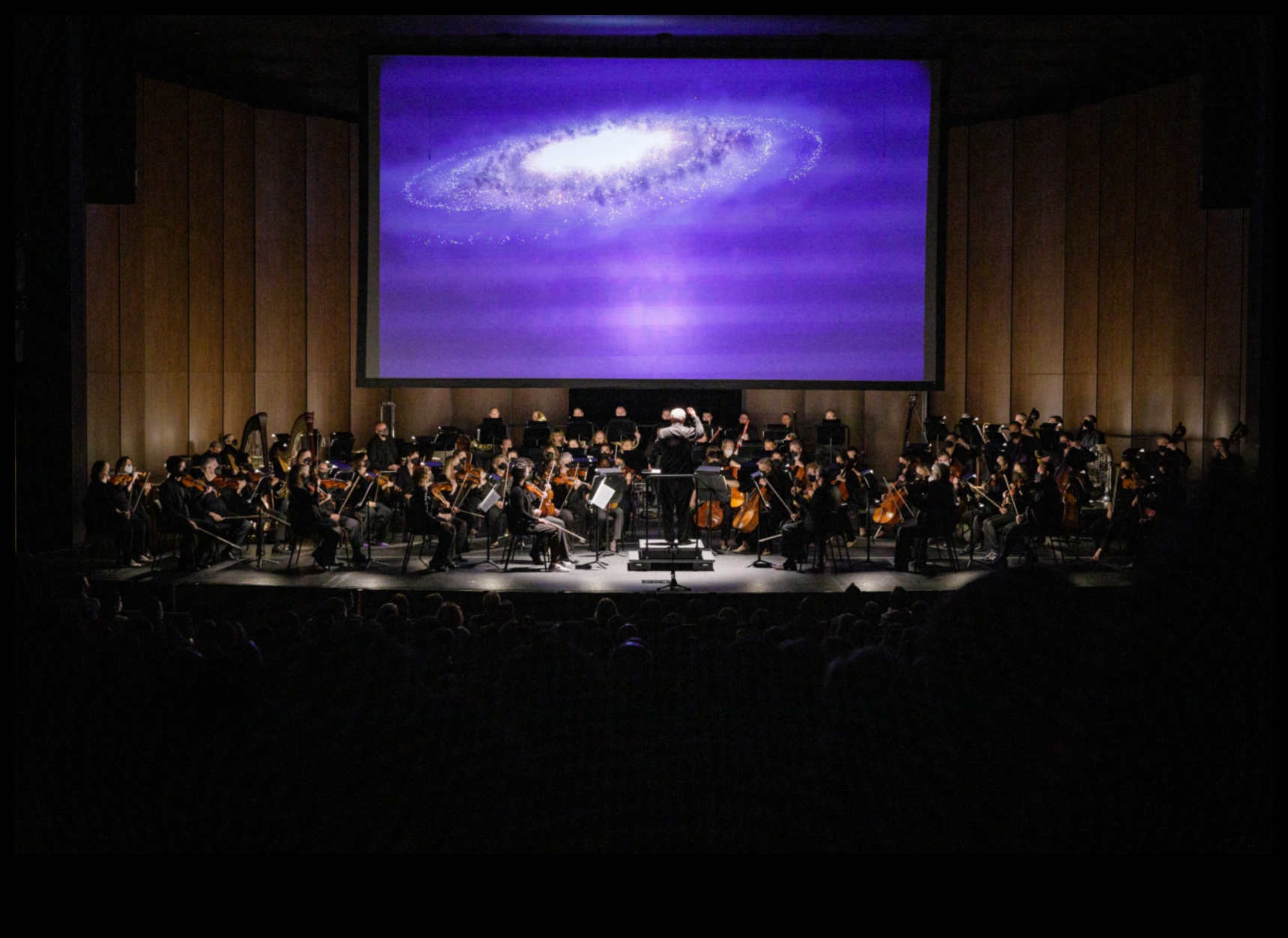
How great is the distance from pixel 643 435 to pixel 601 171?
15.8 feet

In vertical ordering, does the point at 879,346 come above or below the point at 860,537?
above

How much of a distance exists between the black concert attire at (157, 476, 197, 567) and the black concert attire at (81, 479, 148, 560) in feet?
1.02

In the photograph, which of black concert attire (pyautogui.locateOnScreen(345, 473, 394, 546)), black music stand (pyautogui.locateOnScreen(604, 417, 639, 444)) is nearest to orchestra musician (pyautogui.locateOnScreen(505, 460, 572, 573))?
black concert attire (pyautogui.locateOnScreen(345, 473, 394, 546))

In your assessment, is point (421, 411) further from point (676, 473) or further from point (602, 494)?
point (602, 494)

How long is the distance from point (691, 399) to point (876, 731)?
47.0 ft

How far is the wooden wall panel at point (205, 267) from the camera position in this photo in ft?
47.4

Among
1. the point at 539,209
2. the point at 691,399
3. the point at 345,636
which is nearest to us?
the point at 345,636

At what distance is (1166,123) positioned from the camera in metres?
14.5

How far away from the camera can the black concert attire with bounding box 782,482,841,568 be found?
10.3m

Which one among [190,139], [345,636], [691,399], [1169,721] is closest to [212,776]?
[345,636]

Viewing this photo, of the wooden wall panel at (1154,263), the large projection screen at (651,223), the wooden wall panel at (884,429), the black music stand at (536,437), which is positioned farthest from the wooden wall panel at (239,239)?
the wooden wall panel at (1154,263)

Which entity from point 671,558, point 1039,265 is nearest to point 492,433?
point 671,558

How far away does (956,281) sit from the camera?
17047 mm

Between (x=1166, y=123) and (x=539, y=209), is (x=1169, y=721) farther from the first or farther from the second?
(x=1166, y=123)
